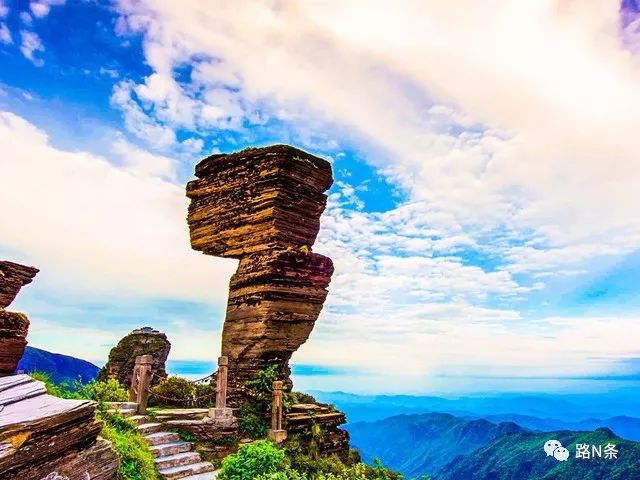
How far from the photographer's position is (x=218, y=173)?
71.2 ft

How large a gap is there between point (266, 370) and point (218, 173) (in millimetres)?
8721

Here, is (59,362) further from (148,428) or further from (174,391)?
(148,428)

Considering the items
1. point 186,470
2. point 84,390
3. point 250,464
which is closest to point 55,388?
point 84,390

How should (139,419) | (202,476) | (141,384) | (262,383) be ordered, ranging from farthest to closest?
(262,383), (141,384), (139,419), (202,476)

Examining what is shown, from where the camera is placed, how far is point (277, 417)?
1708cm

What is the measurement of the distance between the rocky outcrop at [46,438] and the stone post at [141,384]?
733 cm

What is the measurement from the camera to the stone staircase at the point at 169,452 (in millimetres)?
13031

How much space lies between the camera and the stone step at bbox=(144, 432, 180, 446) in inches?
558

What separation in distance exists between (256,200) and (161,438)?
376 inches

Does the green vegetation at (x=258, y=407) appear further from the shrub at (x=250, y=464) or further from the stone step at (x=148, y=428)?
the shrub at (x=250, y=464)

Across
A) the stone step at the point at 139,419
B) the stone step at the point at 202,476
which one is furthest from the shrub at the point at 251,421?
the stone step at the point at 202,476

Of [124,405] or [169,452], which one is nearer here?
[169,452]

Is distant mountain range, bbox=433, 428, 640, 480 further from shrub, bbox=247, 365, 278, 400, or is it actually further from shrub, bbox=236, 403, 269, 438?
shrub, bbox=236, 403, 269, 438

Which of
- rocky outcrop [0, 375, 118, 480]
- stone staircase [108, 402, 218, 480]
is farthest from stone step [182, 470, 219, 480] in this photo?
rocky outcrop [0, 375, 118, 480]
